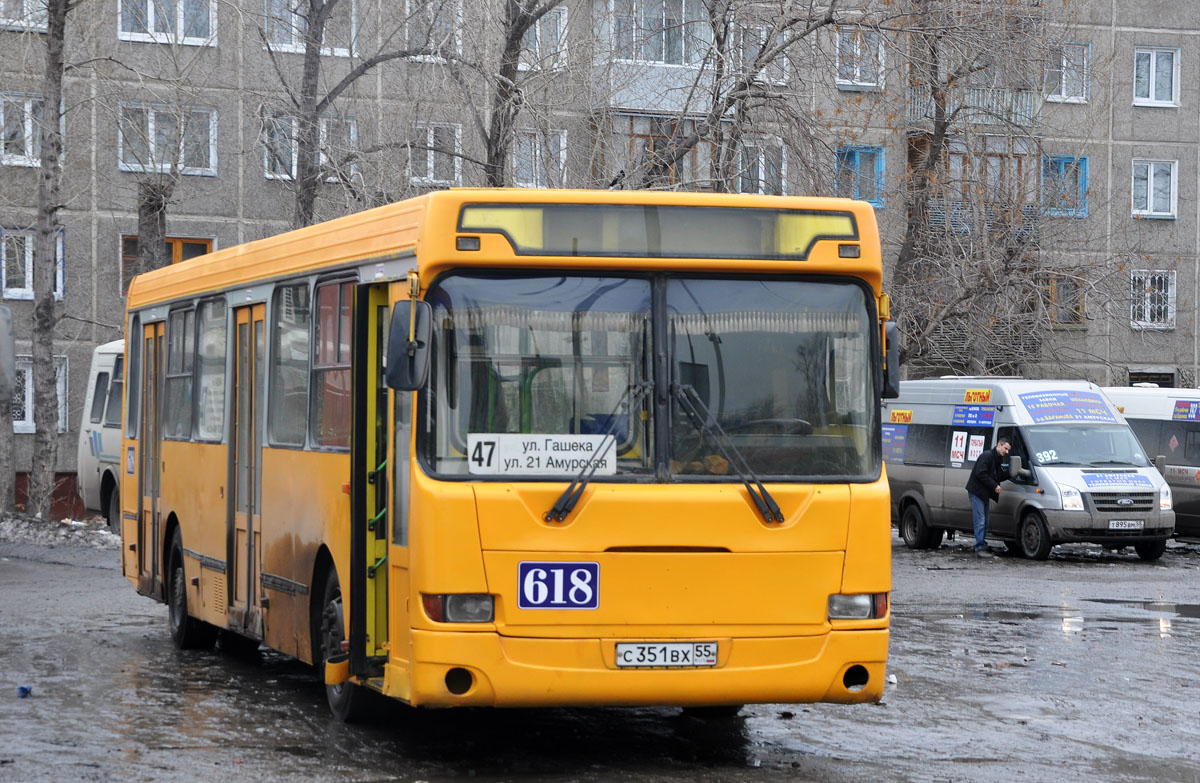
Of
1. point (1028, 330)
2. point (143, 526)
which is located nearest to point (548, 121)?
point (143, 526)

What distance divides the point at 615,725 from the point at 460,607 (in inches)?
87.4

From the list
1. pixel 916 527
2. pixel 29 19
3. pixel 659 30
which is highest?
pixel 29 19

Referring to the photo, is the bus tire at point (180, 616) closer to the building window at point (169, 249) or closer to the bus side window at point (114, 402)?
the bus side window at point (114, 402)

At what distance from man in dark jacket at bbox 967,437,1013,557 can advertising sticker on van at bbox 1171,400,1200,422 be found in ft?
15.0

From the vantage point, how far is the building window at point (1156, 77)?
1873 inches

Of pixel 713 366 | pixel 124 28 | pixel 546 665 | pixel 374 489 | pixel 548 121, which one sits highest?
pixel 124 28

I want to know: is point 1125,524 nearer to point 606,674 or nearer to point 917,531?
point 917,531

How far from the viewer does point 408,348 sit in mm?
8195

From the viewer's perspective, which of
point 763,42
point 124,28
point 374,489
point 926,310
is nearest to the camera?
point 374,489

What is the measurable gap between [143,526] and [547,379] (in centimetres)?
736

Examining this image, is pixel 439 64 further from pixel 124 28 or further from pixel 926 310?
pixel 124 28

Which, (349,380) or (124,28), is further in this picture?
(124,28)

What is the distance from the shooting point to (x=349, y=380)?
960 cm

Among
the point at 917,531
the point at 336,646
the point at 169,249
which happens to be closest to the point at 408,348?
the point at 336,646
